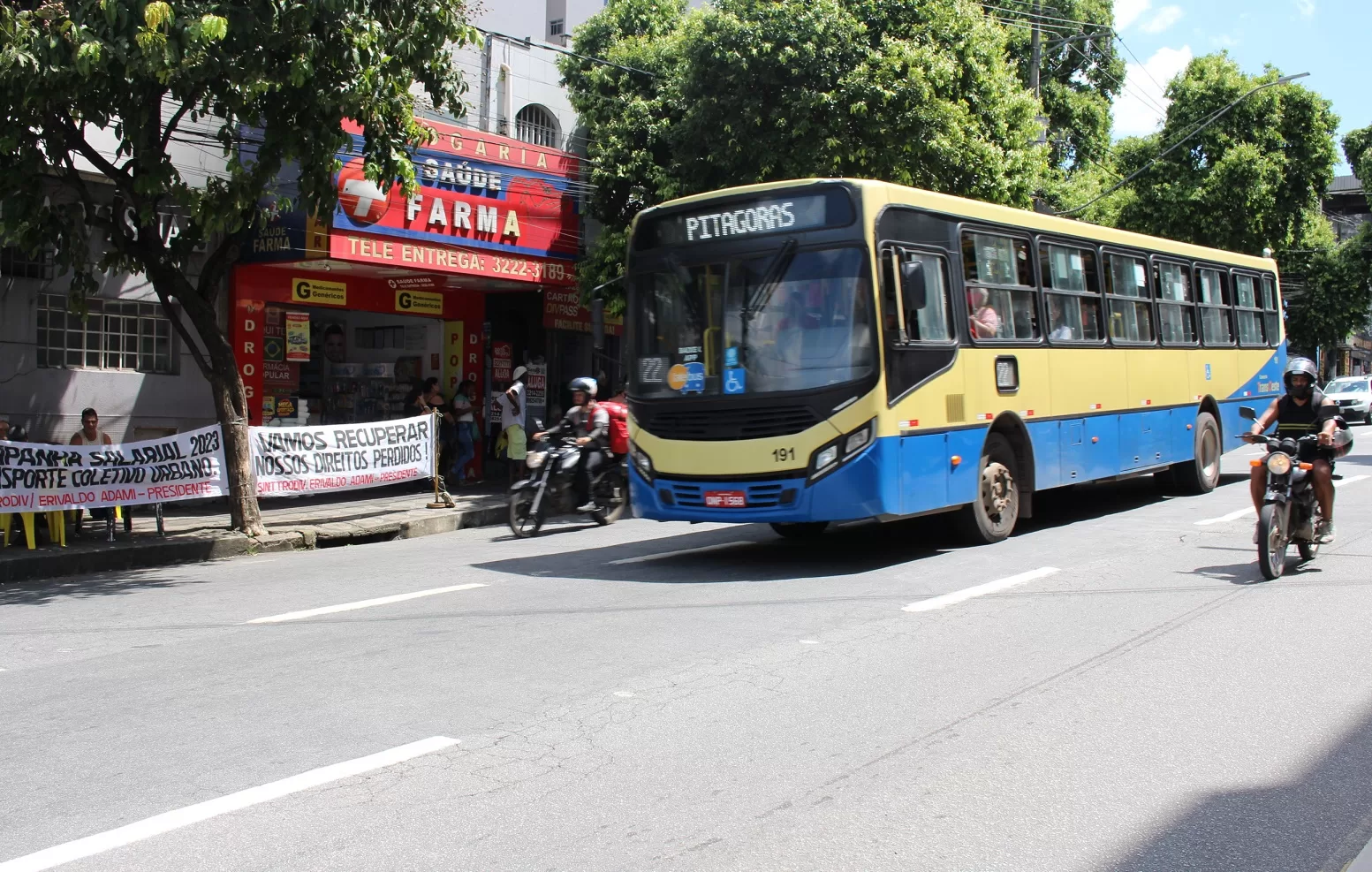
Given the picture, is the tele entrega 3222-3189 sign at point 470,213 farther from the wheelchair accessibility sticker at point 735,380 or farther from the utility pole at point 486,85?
the wheelchair accessibility sticker at point 735,380

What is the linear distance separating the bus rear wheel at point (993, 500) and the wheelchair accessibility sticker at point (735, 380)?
2.56 metres

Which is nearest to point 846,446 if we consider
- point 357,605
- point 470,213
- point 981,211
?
point 981,211

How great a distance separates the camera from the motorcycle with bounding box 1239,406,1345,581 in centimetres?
919

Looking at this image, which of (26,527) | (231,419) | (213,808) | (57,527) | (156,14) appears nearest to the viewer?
(213,808)

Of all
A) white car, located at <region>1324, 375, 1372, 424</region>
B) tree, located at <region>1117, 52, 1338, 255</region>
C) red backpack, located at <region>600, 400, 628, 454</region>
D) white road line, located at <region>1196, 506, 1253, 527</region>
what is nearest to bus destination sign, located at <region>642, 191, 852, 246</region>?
red backpack, located at <region>600, 400, 628, 454</region>

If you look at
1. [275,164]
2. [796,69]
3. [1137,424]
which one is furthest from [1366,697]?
[796,69]

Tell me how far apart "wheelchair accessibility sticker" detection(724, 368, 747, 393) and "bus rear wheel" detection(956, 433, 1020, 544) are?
8.38ft

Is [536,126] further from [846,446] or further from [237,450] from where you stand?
[846,446]

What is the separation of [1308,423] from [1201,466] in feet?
21.0

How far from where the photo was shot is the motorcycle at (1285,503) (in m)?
9.19

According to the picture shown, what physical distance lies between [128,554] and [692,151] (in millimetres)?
10280

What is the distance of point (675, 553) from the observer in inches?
459

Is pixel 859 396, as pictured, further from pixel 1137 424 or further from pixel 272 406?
pixel 272 406

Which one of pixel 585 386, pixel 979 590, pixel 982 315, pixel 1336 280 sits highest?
pixel 1336 280
